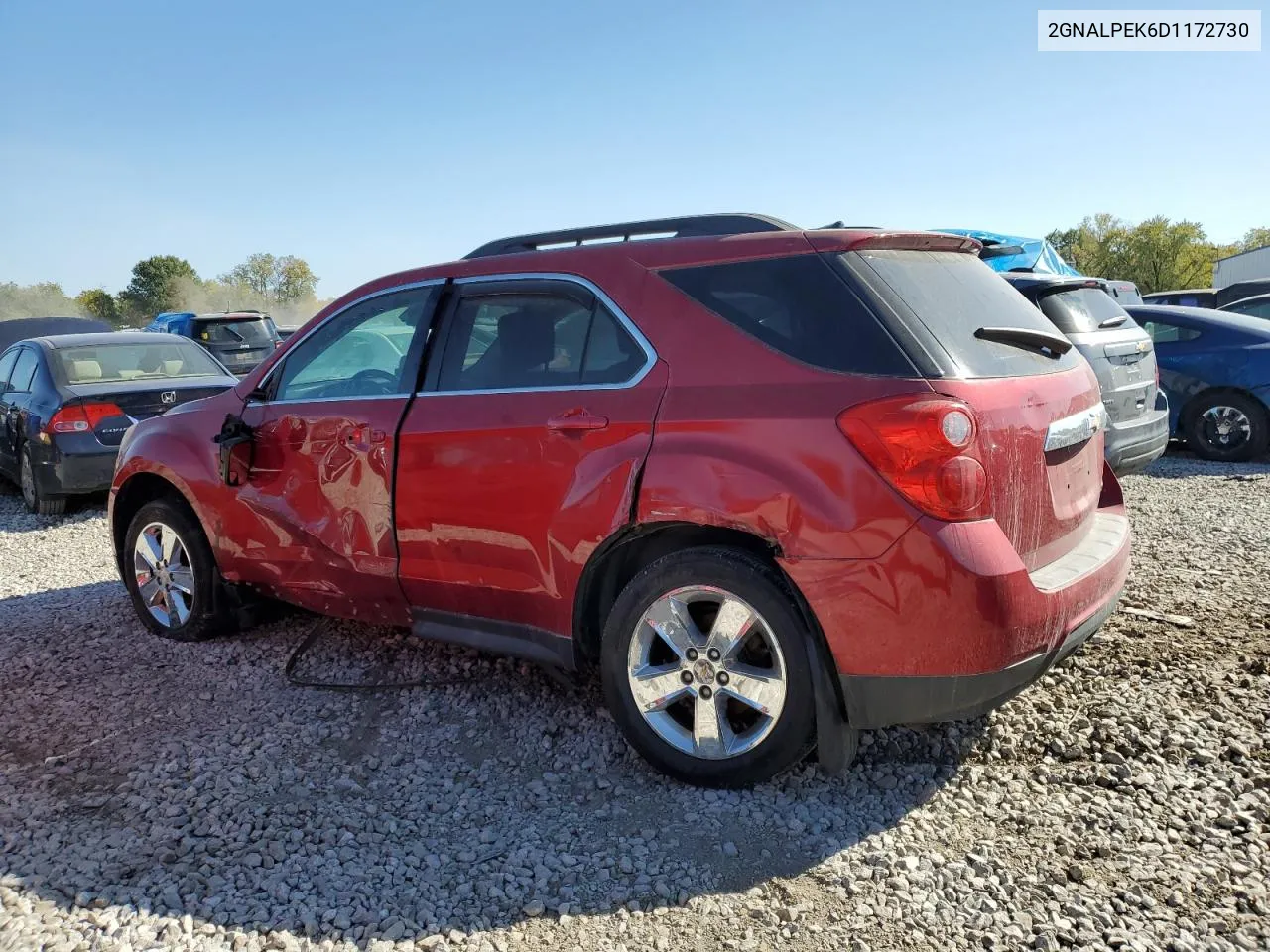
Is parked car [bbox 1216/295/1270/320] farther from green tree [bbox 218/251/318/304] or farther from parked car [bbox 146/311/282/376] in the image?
green tree [bbox 218/251/318/304]

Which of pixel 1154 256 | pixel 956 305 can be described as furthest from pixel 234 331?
pixel 1154 256

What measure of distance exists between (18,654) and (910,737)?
4217 millimetres

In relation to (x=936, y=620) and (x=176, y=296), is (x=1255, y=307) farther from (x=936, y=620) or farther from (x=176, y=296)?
(x=176, y=296)

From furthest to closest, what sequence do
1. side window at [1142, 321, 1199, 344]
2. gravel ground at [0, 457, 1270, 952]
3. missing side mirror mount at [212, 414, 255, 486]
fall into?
side window at [1142, 321, 1199, 344] → missing side mirror mount at [212, 414, 255, 486] → gravel ground at [0, 457, 1270, 952]

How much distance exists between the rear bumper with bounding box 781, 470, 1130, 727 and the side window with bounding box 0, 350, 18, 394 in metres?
9.22

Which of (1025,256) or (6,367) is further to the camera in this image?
(1025,256)

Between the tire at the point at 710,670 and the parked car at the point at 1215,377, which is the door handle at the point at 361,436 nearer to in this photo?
the tire at the point at 710,670

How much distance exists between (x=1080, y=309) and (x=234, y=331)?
44.4ft

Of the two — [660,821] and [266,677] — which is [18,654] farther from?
[660,821]

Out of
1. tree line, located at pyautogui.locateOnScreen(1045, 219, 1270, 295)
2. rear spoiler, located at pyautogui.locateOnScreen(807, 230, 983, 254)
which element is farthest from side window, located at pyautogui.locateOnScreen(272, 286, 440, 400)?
tree line, located at pyautogui.locateOnScreen(1045, 219, 1270, 295)

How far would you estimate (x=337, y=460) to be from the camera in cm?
416

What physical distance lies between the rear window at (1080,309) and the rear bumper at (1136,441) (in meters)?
0.75

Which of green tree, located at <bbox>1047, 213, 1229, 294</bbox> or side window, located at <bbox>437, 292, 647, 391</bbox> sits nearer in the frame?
side window, located at <bbox>437, 292, 647, 391</bbox>

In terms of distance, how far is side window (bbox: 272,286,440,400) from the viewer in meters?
4.09
